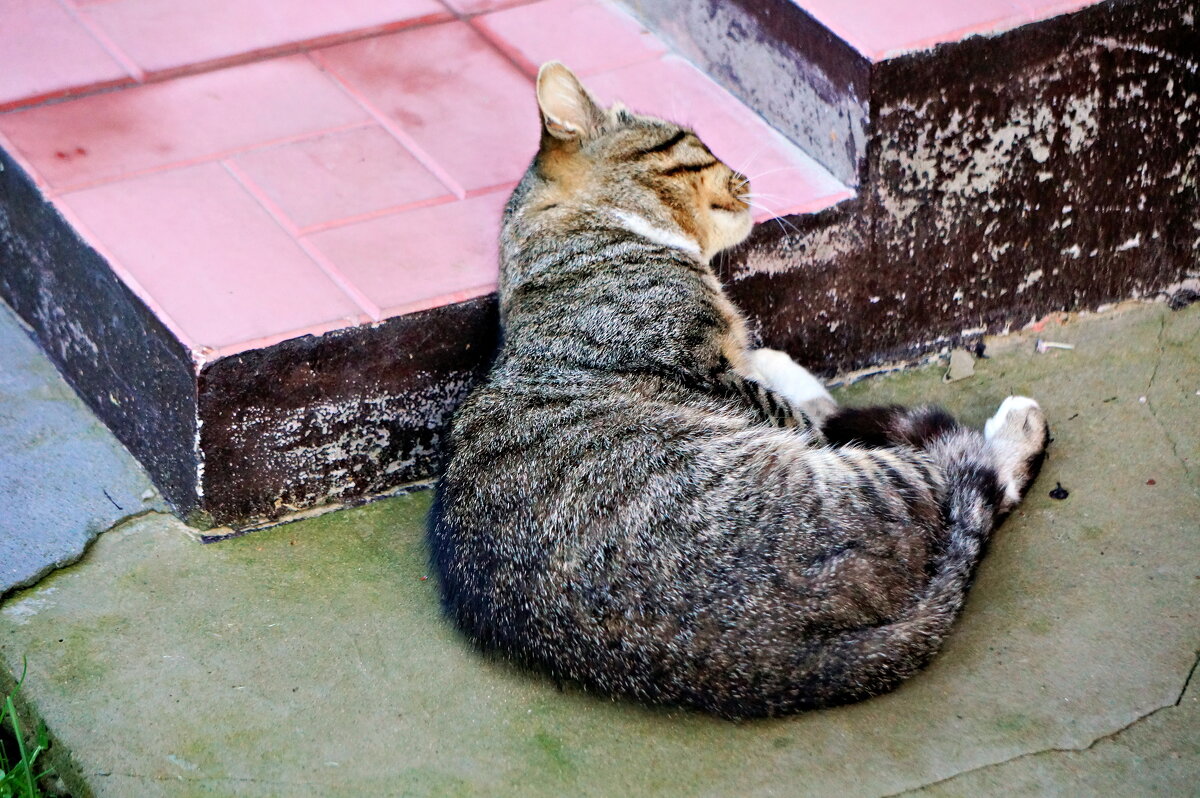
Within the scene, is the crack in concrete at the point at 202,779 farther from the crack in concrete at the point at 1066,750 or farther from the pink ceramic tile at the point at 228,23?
the pink ceramic tile at the point at 228,23

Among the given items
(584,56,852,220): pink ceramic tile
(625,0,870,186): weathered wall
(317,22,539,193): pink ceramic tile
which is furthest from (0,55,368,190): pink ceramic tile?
(625,0,870,186): weathered wall

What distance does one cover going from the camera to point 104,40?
168 inches

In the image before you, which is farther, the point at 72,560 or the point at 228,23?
the point at 228,23

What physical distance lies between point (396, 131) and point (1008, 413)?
1904mm

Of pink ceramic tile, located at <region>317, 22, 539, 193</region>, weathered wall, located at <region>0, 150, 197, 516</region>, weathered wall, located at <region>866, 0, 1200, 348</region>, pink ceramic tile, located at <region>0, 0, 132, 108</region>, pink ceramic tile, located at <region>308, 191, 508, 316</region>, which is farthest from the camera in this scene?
pink ceramic tile, located at <region>0, 0, 132, 108</region>

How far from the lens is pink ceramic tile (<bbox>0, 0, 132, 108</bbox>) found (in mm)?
4012

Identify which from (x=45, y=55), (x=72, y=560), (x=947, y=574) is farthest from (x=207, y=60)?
(x=947, y=574)

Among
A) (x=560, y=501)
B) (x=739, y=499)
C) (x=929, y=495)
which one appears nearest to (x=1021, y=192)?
(x=929, y=495)

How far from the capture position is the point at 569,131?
3.40 m

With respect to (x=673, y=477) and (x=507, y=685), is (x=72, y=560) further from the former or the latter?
(x=673, y=477)

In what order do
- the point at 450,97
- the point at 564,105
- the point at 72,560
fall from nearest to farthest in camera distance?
the point at 72,560 → the point at 564,105 → the point at 450,97

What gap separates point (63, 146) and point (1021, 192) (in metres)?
2.66

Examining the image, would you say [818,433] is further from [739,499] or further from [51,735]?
[51,735]

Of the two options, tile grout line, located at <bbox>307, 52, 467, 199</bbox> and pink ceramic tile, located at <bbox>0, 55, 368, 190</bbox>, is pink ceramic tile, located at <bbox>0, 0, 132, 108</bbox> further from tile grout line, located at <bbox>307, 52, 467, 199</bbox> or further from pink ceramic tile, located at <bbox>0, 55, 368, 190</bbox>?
tile grout line, located at <bbox>307, 52, 467, 199</bbox>
